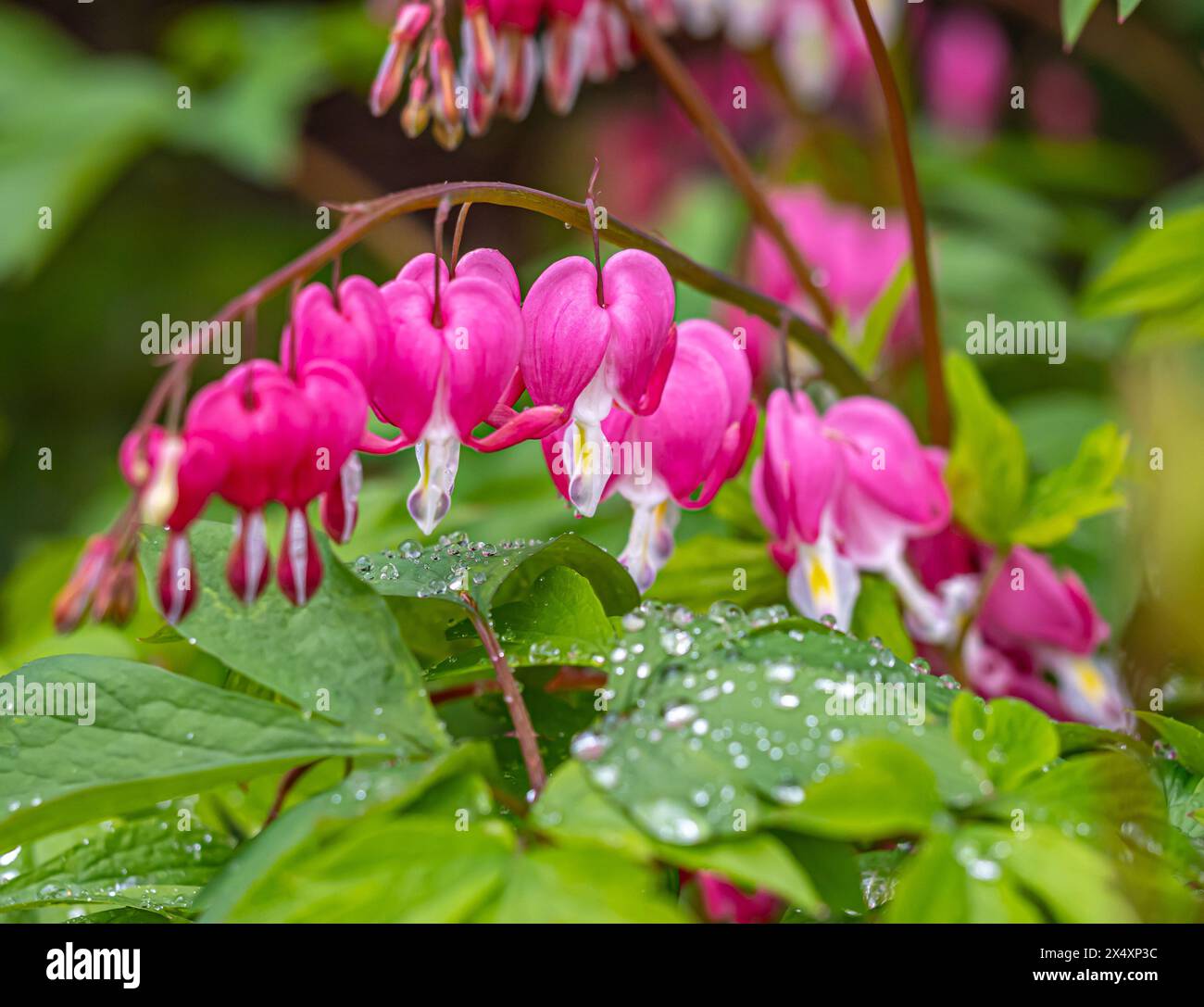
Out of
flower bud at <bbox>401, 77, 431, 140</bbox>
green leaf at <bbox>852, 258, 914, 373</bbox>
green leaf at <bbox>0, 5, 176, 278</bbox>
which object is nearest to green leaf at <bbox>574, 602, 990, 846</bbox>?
flower bud at <bbox>401, 77, 431, 140</bbox>

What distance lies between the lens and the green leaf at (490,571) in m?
0.74

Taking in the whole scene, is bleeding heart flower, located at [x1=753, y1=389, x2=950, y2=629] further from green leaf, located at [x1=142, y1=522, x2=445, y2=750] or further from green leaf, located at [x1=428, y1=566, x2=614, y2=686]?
green leaf, located at [x1=142, y1=522, x2=445, y2=750]

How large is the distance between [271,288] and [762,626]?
309 mm

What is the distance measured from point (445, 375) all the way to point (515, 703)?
211mm

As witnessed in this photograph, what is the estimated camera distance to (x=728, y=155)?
1.23m

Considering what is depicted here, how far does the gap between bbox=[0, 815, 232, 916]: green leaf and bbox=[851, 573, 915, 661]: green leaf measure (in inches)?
18.2

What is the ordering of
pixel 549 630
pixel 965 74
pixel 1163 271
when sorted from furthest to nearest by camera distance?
pixel 965 74 → pixel 1163 271 → pixel 549 630

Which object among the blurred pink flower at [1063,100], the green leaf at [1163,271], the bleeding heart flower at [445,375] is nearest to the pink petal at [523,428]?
the bleeding heart flower at [445,375]

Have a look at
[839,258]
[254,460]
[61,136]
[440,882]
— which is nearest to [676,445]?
[254,460]

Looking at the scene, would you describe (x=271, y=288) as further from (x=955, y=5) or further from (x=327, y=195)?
(x=955, y=5)

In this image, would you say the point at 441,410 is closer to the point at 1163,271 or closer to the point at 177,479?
the point at 177,479

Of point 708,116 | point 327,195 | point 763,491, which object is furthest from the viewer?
point 327,195

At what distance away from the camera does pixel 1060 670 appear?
1058 millimetres
